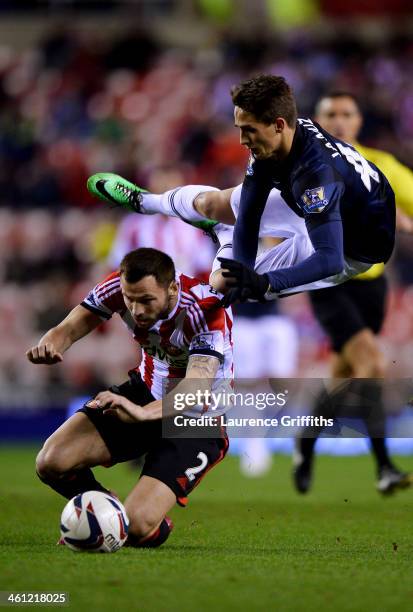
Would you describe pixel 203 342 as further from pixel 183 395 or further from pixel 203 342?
pixel 183 395

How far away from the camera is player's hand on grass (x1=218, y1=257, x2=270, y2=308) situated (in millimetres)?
5484

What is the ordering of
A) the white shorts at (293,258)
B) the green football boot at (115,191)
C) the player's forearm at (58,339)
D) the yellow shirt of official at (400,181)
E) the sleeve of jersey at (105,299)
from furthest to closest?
1. the yellow shirt of official at (400,181)
2. the green football boot at (115,191)
3. the white shorts at (293,258)
4. the sleeve of jersey at (105,299)
5. the player's forearm at (58,339)

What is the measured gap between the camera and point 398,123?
1561cm

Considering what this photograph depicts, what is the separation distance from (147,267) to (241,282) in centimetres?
47

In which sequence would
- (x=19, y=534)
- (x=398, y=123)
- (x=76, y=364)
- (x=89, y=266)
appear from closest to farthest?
(x=19, y=534) < (x=76, y=364) < (x=89, y=266) < (x=398, y=123)

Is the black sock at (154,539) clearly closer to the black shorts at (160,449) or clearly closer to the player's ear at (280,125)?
the black shorts at (160,449)

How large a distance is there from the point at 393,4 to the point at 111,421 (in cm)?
1422

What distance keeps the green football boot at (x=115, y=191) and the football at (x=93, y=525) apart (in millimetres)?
2263

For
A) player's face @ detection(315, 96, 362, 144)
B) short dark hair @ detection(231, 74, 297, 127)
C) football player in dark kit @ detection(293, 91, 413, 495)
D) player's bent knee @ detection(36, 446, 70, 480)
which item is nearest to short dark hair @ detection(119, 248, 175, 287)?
short dark hair @ detection(231, 74, 297, 127)

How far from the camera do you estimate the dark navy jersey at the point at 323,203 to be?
5777mm

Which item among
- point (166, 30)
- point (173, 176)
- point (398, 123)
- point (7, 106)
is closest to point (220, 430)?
point (173, 176)

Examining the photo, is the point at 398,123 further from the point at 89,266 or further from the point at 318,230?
A: the point at 318,230

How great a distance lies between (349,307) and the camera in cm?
847

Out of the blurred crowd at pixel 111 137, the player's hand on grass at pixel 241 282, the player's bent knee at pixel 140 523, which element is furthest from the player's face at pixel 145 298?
the blurred crowd at pixel 111 137
